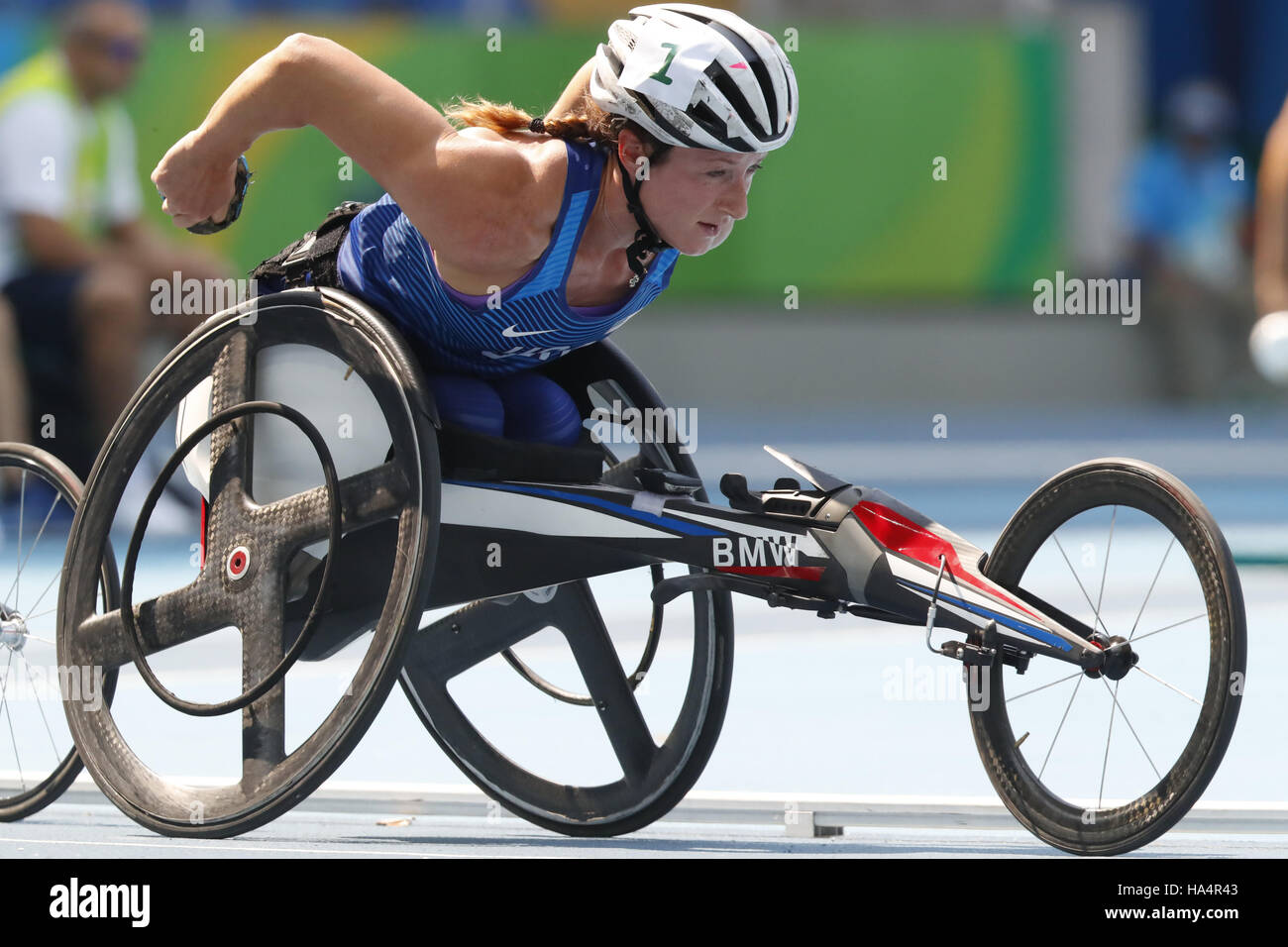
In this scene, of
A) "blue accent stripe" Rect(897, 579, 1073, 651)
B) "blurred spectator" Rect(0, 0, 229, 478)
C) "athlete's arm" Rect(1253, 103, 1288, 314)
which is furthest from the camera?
"blurred spectator" Rect(0, 0, 229, 478)

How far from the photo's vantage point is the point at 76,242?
9430 mm

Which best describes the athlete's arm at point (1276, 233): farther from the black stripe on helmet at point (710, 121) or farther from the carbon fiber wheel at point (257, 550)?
the carbon fiber wheel at point (257, 550)

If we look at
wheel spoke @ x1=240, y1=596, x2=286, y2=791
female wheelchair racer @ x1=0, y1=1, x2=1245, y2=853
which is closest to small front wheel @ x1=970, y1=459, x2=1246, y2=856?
female wheelchair racer @ x1=0, y1=1, x2=1245, y2=853

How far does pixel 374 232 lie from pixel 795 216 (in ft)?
37.2

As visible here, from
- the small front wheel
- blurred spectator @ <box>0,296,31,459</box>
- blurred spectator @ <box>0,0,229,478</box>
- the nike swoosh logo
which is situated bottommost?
the small front wheel

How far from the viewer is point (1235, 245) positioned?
1542 centimetres

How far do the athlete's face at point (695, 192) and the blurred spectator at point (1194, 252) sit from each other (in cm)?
1244

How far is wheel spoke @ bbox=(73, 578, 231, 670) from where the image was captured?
3564 millimetres

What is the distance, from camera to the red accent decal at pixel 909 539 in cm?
329

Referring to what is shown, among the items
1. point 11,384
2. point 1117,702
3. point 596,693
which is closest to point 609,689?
point 596,693

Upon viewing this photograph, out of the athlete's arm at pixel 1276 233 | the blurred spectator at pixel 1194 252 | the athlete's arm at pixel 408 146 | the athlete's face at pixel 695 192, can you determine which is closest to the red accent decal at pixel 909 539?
the athlete's face at pixel 695 192

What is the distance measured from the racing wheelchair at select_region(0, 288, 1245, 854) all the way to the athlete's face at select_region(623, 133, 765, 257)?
0.46 m

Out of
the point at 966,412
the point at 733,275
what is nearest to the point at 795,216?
the point at 733,275

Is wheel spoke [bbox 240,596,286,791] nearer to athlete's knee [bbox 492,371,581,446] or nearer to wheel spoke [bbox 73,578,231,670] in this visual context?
wheel spoke [bbox 73,578,231,670]
